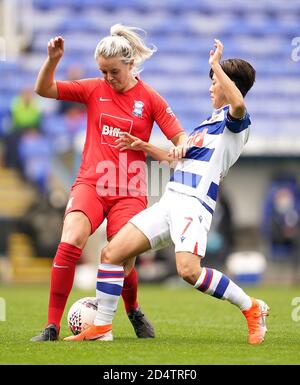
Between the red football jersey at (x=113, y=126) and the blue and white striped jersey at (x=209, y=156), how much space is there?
0.40 metres

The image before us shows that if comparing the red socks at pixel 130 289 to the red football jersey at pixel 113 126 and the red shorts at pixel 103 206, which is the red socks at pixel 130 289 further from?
the red football jersey at pixel 113 126

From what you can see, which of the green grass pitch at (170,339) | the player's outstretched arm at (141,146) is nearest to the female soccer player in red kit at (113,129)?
the player's outstretched arm at (141,146)

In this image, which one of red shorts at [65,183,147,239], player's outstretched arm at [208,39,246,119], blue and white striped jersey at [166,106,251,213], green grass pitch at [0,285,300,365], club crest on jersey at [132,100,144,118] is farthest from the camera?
club crest on jersey at [132,100,144,118]

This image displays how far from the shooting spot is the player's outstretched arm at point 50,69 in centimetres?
722

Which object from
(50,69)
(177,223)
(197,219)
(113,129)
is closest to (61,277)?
(177,223)

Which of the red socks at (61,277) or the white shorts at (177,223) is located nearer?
the white shorts at (177,223)

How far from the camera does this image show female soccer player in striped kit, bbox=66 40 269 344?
22.5 feet

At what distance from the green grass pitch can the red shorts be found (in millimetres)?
847

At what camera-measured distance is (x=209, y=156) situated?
7.07 meters

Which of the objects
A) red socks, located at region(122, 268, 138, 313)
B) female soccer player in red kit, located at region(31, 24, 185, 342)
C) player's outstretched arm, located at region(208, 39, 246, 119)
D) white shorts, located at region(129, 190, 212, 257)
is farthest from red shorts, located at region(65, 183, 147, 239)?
player's outstretched arm, located at region(208, 39, 246, 119)

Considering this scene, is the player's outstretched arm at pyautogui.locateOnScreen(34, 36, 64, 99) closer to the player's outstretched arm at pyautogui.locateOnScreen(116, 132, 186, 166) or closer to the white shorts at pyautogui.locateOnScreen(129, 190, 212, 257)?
the player's outstretched arm at pyautogui.locateOnScreen(116, 132, 186, 166)

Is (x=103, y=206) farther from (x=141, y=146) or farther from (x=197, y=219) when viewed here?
(x=197, y=219)
